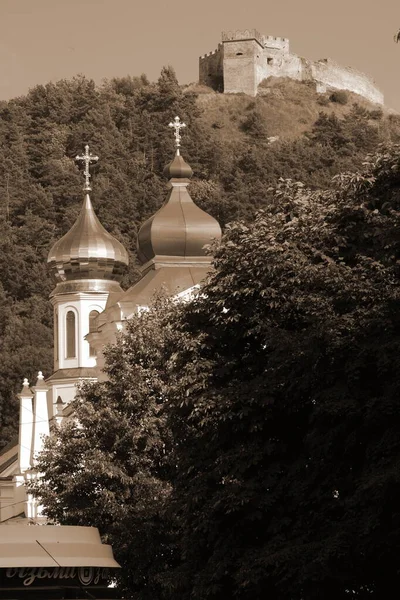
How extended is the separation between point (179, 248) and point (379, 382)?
110ft

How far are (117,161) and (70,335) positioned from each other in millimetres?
54273

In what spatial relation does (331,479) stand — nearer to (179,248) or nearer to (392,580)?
(392,580)

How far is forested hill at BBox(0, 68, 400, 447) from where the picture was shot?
317 ft

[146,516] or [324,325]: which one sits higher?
[324,325]

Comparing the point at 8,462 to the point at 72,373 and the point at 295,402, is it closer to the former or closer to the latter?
the point at 72,373

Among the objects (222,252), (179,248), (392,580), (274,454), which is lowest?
(392,580)

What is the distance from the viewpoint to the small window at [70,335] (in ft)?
206

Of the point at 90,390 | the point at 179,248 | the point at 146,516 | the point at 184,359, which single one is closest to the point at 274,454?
the point at 184,359

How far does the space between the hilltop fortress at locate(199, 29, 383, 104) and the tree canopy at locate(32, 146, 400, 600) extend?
129038mm

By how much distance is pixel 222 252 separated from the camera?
26.3m

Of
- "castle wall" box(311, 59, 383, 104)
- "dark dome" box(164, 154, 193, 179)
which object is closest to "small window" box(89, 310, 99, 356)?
"dark dome" box(164, 154, 193, 179)

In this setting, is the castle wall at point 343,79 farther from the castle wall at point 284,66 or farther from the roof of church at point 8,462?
the roof of church at point 8,462

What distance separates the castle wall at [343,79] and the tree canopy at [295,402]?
134 meters

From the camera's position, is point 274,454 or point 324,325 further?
point 274,454
